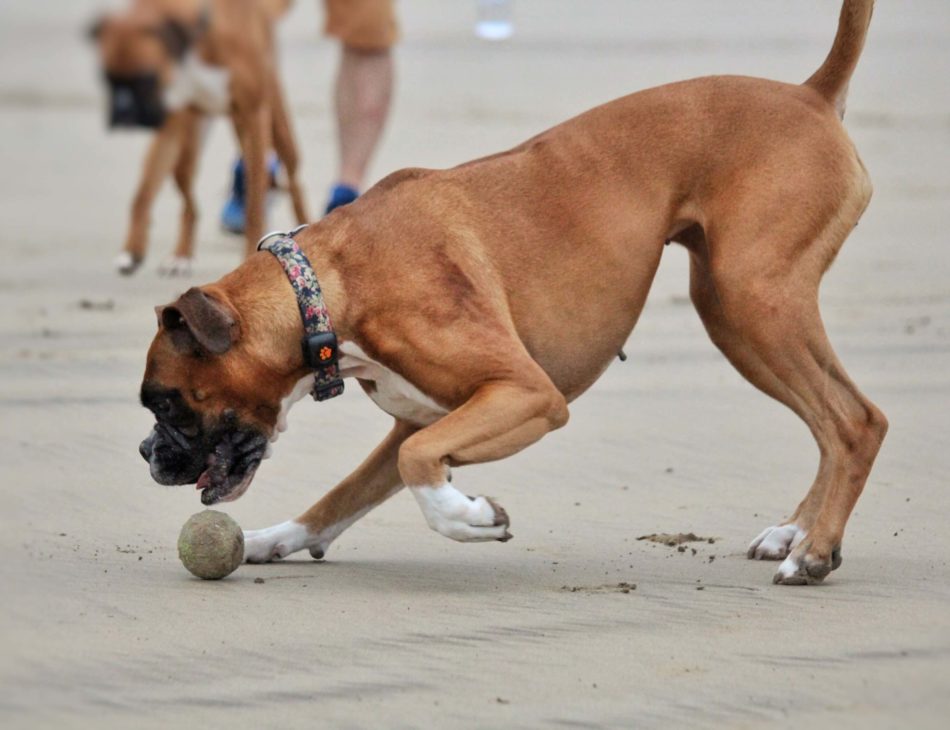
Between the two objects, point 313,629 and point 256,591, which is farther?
point 256,591

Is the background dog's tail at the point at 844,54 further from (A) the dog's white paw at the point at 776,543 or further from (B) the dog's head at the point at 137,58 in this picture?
(B) the dog's head at the point at 137,58

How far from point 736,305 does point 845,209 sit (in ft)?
1.44

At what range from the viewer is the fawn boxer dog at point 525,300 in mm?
5129

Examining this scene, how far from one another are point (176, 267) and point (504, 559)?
552cm

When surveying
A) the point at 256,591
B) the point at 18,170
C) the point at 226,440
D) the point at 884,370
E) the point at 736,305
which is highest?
the point at 736,305

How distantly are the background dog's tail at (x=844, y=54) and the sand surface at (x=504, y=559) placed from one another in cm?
137

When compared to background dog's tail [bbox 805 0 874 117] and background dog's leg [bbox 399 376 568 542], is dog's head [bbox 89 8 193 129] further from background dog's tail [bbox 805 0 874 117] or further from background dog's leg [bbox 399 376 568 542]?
background dog's tail [bbox 805 0 874 117]

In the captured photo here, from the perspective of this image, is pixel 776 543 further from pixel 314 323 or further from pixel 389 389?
pixel 314 323

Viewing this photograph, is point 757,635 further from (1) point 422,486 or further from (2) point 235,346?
(2) point 235,346

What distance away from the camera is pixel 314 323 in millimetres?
5121

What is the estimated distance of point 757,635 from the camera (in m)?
4.55

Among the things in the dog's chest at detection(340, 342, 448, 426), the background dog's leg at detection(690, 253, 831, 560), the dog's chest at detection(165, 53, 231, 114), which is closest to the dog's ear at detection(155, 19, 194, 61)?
the dog's chest at detection(340, 342, 448, 426)

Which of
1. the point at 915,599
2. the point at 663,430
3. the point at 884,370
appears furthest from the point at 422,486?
the point at 884,370

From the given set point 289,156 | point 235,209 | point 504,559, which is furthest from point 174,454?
point 235,209
